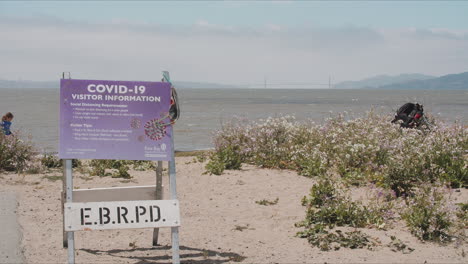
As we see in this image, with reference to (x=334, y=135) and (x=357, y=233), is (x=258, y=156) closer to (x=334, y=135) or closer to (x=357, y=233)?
(x=334, y=135)

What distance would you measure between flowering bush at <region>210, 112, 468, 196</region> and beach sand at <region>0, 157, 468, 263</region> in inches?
24.9

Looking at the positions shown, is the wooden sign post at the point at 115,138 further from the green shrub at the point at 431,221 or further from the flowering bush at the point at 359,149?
the flowering bush at the point at 359,149

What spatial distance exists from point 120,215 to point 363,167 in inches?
272

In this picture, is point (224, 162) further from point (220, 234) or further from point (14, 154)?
point (220, 234)

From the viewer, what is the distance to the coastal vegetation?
710cm

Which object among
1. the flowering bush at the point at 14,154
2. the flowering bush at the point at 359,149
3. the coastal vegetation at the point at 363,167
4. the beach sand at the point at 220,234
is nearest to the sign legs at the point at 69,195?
the beach sand at the point at 220,234

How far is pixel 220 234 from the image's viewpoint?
7.47 meters

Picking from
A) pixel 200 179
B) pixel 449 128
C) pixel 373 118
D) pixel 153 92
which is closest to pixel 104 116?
pixel 153 92

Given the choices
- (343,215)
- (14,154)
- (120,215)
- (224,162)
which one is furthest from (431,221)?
(14,154)

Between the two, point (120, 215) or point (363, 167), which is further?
point (363, 167)

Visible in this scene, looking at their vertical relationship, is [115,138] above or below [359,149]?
above

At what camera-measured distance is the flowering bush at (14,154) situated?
40.6 ft

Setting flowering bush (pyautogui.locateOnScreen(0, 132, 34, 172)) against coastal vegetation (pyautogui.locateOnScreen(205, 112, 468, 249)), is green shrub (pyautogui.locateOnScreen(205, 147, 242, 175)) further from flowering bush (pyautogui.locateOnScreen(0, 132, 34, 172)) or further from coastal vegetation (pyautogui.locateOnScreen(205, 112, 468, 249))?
flowering bush (pyautogui.locateOnScreen(0, 132, 34, 172))

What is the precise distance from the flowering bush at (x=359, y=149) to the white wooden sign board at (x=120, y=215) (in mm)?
4953
